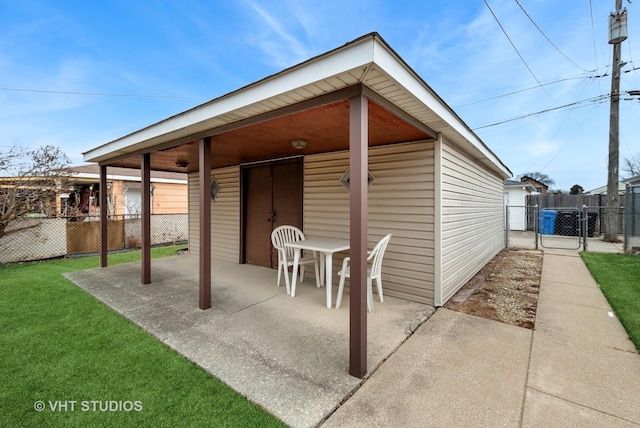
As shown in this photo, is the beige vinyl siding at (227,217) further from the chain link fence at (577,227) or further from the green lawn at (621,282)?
the chain link fence at (577,227)

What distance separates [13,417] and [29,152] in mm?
6616

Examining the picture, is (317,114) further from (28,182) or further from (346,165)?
(28,182)

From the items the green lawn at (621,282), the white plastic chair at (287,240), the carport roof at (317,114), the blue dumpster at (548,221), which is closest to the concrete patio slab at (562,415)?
the green lawn at (621,282)

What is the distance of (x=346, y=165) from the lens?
14.3 ft

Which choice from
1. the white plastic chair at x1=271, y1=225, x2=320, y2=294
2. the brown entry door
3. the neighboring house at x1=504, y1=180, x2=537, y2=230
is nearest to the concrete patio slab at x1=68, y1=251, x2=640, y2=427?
the white plastic chair at x1=271, y1=225, x2=320, y2=294

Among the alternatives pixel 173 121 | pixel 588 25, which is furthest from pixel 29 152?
pixel 588 25

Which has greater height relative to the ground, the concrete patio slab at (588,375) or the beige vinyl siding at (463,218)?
the beige vinyl siding at (463,218)

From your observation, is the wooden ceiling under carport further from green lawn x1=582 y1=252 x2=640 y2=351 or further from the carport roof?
green lawn x1=582 y1=252 x2=640 y2=351

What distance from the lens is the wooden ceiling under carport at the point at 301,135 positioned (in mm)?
2777

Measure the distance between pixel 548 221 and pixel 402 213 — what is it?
11.2 meters

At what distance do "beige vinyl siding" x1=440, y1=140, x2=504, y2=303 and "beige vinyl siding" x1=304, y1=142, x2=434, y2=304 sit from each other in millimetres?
204

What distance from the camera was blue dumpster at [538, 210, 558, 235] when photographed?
37.4 feet

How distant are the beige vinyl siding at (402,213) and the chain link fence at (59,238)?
6.47 metres

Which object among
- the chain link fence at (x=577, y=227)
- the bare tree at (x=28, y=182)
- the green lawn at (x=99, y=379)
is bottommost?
the green lawn at (x=99, y=379)
